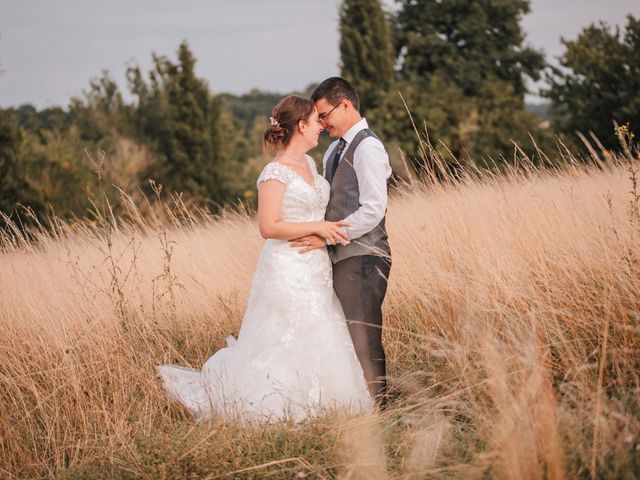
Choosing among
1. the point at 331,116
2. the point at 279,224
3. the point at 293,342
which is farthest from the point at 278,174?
the point at 293,342

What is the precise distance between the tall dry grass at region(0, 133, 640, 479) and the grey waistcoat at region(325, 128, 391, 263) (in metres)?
0.45

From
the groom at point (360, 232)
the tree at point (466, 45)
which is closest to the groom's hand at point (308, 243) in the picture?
the groom at point (360, 232)

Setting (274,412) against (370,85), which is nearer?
(274,412)

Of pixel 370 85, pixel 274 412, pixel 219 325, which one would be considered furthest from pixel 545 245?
pixel 370 85

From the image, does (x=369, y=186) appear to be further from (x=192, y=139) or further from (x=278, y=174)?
(x=192, y=139)

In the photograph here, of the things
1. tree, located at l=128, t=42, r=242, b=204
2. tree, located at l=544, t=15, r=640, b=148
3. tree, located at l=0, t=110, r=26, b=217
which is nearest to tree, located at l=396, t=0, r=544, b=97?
tree, located at l=544, t=15, r=640, b=148

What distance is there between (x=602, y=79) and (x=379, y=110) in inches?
233

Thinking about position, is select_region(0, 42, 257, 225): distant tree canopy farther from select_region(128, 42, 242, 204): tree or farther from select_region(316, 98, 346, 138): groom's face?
select_region(316, 98, 346, 138): groom's face

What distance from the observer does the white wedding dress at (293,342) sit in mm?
3428

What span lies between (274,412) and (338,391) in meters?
0.39

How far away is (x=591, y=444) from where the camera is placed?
8.16 ft

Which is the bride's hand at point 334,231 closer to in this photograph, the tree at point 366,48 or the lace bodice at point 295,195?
the lace bodice at point 295,195

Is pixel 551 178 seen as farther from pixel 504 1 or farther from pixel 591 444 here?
pixel 504 1

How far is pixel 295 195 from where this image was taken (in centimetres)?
346
